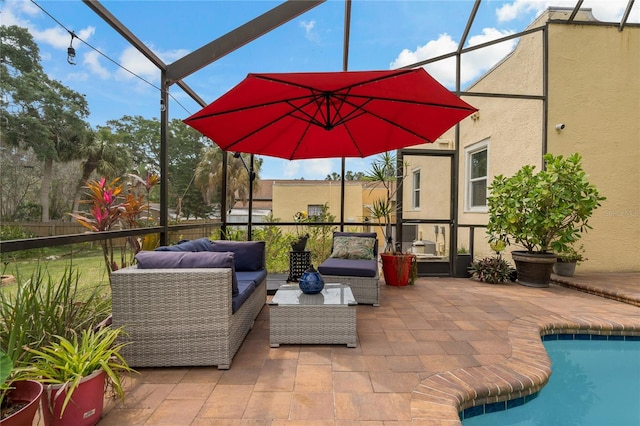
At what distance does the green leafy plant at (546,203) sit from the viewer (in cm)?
484

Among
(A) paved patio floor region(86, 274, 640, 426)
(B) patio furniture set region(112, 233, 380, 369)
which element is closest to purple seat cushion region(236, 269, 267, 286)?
(A) paved patio floor region(86, 274, 640, 426)

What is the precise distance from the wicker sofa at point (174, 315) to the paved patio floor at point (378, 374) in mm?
134

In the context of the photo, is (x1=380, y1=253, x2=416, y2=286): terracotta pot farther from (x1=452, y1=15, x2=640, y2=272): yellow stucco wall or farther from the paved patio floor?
(x1=452, y1=15, x2=640, y2=272): yellow stucco wall

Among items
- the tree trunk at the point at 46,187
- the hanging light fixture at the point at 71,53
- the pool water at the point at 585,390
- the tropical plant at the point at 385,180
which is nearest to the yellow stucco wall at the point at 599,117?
the tropical plant at the point at 385,180

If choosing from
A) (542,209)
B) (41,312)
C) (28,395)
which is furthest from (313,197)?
(28,395)

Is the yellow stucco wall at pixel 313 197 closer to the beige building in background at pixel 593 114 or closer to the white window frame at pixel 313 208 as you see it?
the white window frame at pixel 313 208

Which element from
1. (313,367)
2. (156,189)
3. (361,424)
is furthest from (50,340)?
(156,189)

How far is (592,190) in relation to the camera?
15.9 ft

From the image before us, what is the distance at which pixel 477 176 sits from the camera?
6.39m

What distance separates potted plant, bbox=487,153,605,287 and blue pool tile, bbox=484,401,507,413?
11.7ft

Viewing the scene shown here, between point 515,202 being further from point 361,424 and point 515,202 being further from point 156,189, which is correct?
point 156,189

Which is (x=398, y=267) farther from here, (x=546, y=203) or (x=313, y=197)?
(x=546, y=203)

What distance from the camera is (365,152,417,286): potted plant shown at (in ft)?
17.0

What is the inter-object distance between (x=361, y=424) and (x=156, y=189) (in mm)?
3351
